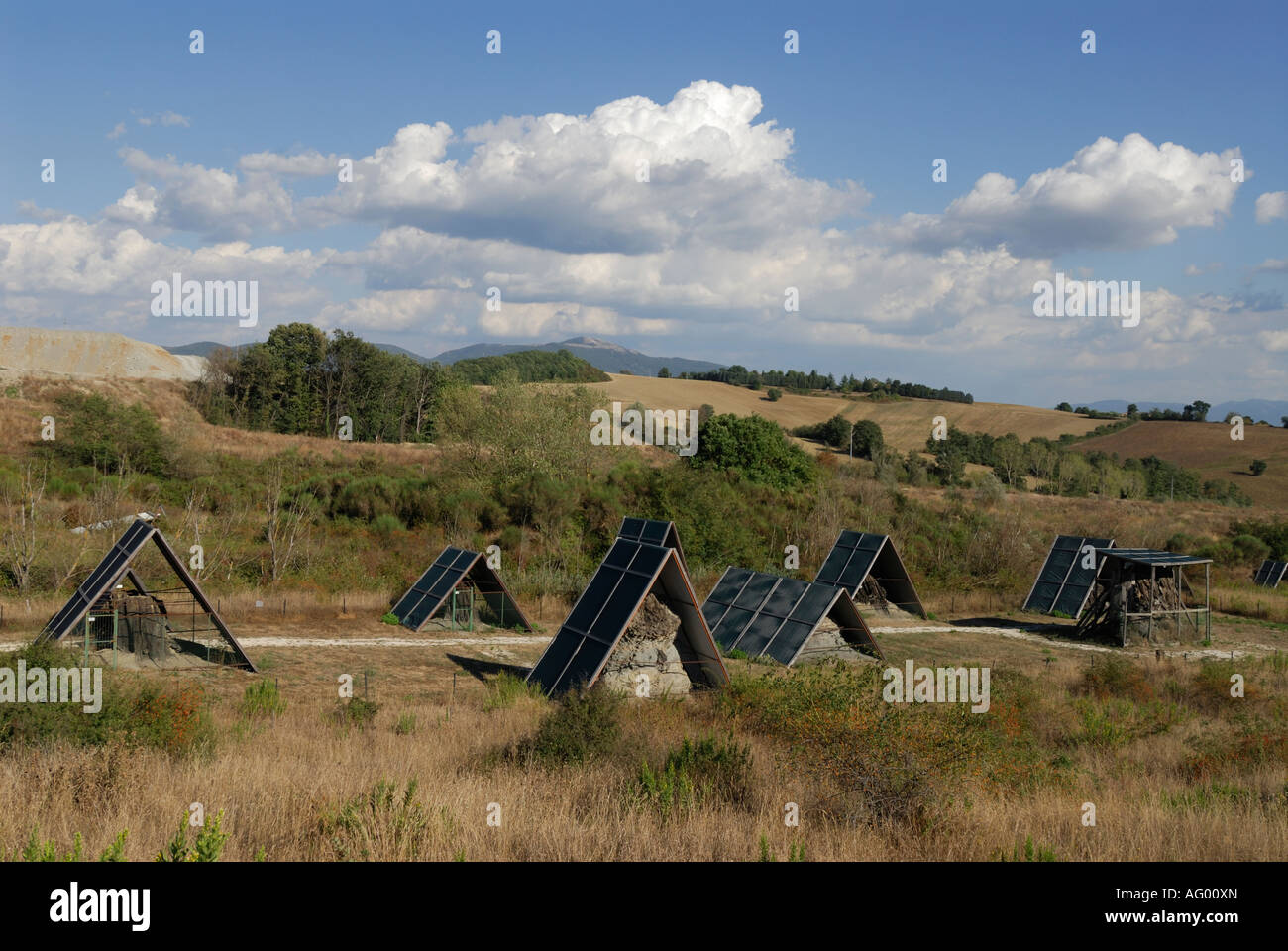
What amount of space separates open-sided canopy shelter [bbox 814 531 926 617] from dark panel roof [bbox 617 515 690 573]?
1219cm

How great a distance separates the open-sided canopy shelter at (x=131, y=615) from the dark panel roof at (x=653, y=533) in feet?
26.4

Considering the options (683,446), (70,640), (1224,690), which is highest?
(683,446)

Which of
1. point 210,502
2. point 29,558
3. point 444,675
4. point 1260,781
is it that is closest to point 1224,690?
point 1260,781

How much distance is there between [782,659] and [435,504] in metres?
21.0

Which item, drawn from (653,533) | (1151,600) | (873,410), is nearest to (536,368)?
(873,410)

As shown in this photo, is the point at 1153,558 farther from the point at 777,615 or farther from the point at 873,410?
the point at 873,410

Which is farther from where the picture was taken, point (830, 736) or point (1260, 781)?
point (1260, 781)

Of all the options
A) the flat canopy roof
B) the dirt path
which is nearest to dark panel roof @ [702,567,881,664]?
the dirt path

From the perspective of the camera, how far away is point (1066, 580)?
3150cm

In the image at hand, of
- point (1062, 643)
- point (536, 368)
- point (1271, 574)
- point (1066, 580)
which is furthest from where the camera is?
point (536, 368)

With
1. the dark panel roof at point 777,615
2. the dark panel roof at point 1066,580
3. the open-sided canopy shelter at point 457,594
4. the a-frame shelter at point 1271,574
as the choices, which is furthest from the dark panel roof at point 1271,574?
the open-sided canopy shelter at point 457,594

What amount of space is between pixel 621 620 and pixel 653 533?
1.78 meters
